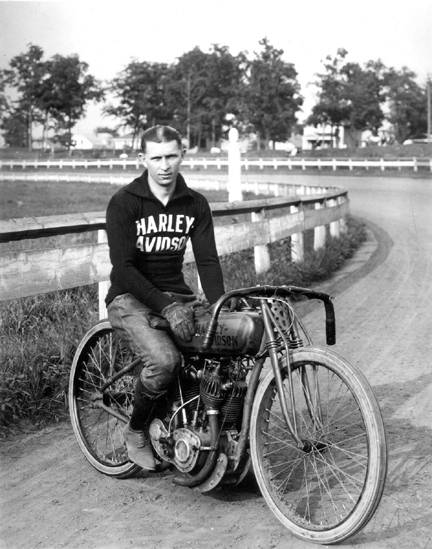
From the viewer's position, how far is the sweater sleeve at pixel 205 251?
4.53 m

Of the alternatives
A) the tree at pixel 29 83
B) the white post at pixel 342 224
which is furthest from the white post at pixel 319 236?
the tree at pixel 29 83

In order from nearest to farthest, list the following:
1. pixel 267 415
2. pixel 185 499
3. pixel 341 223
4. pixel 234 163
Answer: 1. pixel 267 415
2. pixel 185 499
3. pixel 341 223
4. pixel 234 163

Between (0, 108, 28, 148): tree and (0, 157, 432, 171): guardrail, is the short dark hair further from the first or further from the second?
(0, 108, 28, 148): tree

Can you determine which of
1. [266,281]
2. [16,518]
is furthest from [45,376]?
[266,281]

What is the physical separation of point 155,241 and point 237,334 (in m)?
0.69

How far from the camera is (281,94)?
93438 mm

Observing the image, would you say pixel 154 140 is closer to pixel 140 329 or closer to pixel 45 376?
pixel 140 329

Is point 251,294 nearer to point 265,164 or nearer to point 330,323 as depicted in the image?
point 330,323

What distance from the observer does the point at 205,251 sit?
457cm

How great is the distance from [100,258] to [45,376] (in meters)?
1.02

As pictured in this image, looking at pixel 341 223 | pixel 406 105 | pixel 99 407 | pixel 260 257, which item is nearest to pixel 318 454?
pixel 99 407

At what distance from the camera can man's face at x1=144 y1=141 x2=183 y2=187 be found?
434 cm

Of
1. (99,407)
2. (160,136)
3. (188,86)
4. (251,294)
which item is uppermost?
(188,86)

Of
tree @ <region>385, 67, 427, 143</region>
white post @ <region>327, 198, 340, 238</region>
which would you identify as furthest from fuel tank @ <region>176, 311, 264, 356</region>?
tree @ <region>385, 67, 427, 143</region>
